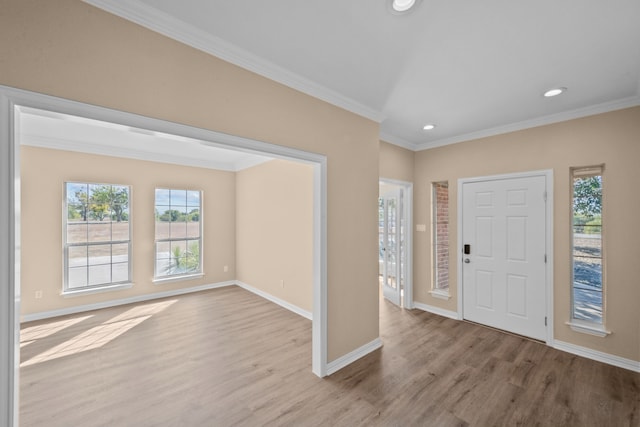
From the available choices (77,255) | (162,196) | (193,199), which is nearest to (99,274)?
(77,255)

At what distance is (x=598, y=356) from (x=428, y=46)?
11.9 ft

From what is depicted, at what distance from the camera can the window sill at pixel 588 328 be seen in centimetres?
279

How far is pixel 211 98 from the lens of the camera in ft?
6.06

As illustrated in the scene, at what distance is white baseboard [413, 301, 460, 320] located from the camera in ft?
12.9

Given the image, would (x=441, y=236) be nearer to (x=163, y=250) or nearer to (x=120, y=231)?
(x=163, y=250)

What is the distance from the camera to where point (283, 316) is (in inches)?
161

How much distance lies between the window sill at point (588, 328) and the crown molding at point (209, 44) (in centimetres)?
358

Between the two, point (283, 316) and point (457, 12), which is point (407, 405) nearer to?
point (283, 316)

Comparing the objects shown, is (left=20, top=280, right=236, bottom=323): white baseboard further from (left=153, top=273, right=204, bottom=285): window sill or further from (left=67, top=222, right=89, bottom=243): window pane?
(left=67, top=222, right=89, bottom=243): window pane

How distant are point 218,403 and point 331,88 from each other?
294 centimetres

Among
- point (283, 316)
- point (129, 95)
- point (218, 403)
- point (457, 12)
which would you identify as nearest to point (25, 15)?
point (129, 95)

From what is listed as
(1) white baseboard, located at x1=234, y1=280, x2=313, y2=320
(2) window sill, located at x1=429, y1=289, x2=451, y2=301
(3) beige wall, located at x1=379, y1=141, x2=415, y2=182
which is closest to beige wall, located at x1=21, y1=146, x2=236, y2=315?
(1) white baseboard, located at x1=234, y1=280, x2=313, y2=320

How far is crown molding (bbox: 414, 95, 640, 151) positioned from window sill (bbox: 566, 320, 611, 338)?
91.7 inches

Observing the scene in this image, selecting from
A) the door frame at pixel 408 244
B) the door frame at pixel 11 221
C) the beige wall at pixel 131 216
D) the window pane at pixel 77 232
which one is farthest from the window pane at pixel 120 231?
the door frame at pixel 408 244
